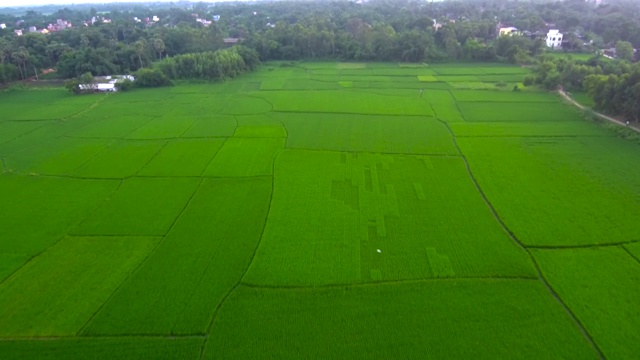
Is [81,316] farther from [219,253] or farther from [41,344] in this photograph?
[219,253]

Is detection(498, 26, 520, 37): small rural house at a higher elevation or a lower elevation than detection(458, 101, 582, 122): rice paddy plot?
higher

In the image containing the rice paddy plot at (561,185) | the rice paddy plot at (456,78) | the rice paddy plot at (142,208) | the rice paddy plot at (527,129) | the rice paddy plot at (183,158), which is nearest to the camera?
the rice paddy plot at (561,185)

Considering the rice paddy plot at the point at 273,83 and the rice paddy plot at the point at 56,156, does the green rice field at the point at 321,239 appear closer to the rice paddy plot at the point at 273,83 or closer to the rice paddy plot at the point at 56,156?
the rice paddy plot at the point at 56,156

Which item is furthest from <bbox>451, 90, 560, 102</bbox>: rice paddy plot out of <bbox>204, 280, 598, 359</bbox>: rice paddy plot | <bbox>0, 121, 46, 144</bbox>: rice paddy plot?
<bbox>0, 121, 46, 144</bbox>: rice paddy plot

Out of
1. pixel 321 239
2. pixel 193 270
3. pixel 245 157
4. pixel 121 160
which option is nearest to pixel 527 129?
pixel 245 157

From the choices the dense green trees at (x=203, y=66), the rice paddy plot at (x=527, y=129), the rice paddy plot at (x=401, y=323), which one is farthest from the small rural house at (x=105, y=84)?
the rice paddy plot at (x=401, y=323)

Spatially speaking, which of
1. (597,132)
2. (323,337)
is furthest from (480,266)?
(597,132)

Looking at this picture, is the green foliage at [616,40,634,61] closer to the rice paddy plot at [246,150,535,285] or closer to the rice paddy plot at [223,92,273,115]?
the rice paddy plot at [246,150,535,285]
